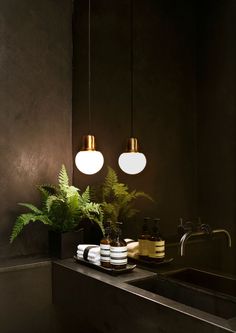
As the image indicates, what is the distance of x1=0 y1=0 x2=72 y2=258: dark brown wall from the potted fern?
0.39 ft

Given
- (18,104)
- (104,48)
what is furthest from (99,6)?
(18,104)

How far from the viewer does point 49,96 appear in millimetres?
2781

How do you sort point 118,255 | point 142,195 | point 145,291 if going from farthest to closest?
point 142,195
point 118,255
point 145,291

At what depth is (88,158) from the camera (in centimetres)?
265

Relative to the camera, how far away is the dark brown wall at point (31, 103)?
258 cm

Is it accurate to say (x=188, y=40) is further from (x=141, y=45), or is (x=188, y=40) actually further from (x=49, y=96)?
(x=49, y=96)

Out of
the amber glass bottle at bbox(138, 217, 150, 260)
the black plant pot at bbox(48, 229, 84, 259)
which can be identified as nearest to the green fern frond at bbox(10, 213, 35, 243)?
the black plant pot at bbox(48, 229, 84, 259)

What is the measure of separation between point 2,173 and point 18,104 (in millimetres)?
496

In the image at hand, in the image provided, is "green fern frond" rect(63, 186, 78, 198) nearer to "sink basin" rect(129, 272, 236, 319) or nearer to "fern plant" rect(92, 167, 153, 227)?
"fern plant" rect(92, 167, 153, 227)

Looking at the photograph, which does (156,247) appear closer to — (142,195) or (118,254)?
(118,254)

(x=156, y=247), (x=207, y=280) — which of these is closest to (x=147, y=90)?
(x=156, y=247)

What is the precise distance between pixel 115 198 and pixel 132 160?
13.3 inches

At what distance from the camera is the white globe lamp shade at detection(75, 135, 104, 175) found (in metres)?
2.64

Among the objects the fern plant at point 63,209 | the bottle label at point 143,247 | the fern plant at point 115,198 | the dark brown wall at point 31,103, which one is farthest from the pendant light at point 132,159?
the bottle label at point 143,247
